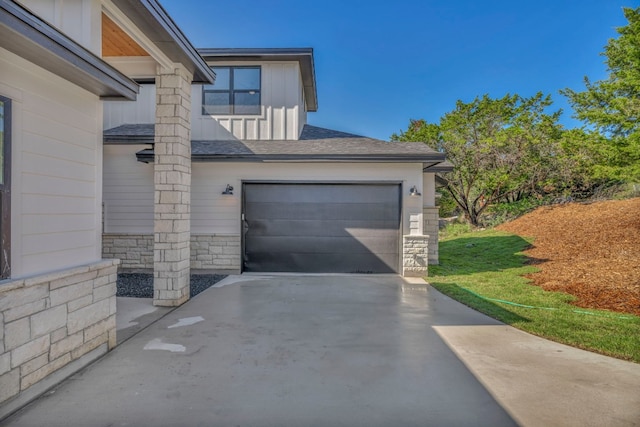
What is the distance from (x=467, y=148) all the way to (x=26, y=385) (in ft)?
60.3

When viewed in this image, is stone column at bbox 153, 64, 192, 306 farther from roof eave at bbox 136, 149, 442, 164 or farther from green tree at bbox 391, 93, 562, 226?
green tree at bbox 391, 93, 562, 226

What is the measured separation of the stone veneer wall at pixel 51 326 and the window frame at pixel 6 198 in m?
Answer: 0.16

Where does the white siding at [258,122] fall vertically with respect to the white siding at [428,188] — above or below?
above

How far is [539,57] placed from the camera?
19484 millimetres

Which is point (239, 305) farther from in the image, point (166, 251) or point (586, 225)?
point (586, 225)

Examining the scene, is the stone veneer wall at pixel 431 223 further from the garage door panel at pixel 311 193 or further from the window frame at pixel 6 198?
the window frame at pixel 6 198

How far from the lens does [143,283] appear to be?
23.5 ft

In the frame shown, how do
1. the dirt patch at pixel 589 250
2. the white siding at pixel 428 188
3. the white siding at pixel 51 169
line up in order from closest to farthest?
the white siding at pixel 51 169 < the dirt patch at pixel 589 250 < the white siding at pixel 428 188

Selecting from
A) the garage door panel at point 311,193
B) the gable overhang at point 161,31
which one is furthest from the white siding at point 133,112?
the gable overhang at point 161,31

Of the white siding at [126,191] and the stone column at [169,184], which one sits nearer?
the stone column at [169,184]

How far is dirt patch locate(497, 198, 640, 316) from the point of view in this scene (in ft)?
20.3

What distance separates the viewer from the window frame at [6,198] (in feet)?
8.44

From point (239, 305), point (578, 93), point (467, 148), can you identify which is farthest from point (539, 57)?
point (239, 305)

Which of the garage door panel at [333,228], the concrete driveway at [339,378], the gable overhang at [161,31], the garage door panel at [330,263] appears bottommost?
the concrete driveway at [339,378]
